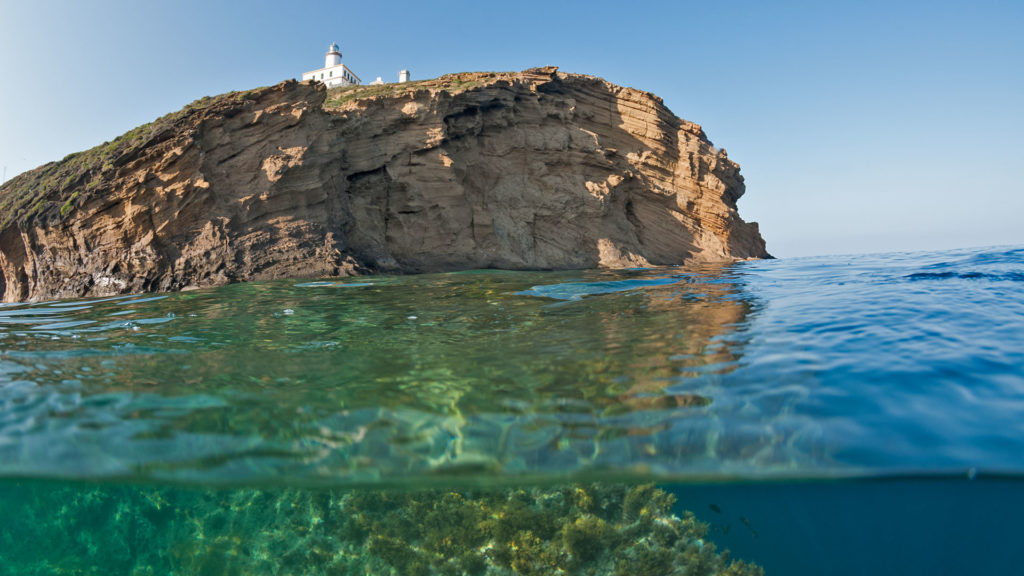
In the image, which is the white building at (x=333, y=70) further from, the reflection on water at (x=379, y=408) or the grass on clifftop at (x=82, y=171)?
the reflection on water at (x=379, y=408)

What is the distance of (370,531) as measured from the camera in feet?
16.0

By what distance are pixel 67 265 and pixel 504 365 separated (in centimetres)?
1270

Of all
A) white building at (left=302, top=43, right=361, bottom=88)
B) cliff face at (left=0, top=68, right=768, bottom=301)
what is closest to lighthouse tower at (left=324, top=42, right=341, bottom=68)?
white building at (left=302, top=43, right=361, bottom=88)

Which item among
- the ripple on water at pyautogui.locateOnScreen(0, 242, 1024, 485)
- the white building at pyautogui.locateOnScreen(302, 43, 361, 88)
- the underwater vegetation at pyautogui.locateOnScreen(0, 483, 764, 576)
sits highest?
the white building at pyautogui.locateOnScreen(302, 43, 361, 88)

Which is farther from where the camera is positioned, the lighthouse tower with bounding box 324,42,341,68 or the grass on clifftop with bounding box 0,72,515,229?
the lighthouse tower with bounding box 324,42,341,68

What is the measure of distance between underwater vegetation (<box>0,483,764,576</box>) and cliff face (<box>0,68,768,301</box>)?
7868 millimetres

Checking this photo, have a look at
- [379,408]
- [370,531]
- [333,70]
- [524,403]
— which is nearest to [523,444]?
[524,403]

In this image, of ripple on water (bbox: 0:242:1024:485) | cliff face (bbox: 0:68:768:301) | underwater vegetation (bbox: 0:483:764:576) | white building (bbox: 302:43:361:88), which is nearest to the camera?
ripple on water (bbox: 0:242:1024:485)

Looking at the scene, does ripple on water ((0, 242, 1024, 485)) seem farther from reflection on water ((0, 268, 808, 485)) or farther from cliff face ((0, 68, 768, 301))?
cliff face ((0, 68, 768, 301))

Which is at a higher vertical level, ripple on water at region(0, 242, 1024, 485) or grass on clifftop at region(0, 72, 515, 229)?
grass on clifftop at region(0, 72, 515, 229)

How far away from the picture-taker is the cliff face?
12.4 metres

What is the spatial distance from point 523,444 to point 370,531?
2111mm

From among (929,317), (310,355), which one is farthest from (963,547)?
(310,355)

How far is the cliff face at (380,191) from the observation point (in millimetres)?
12359
